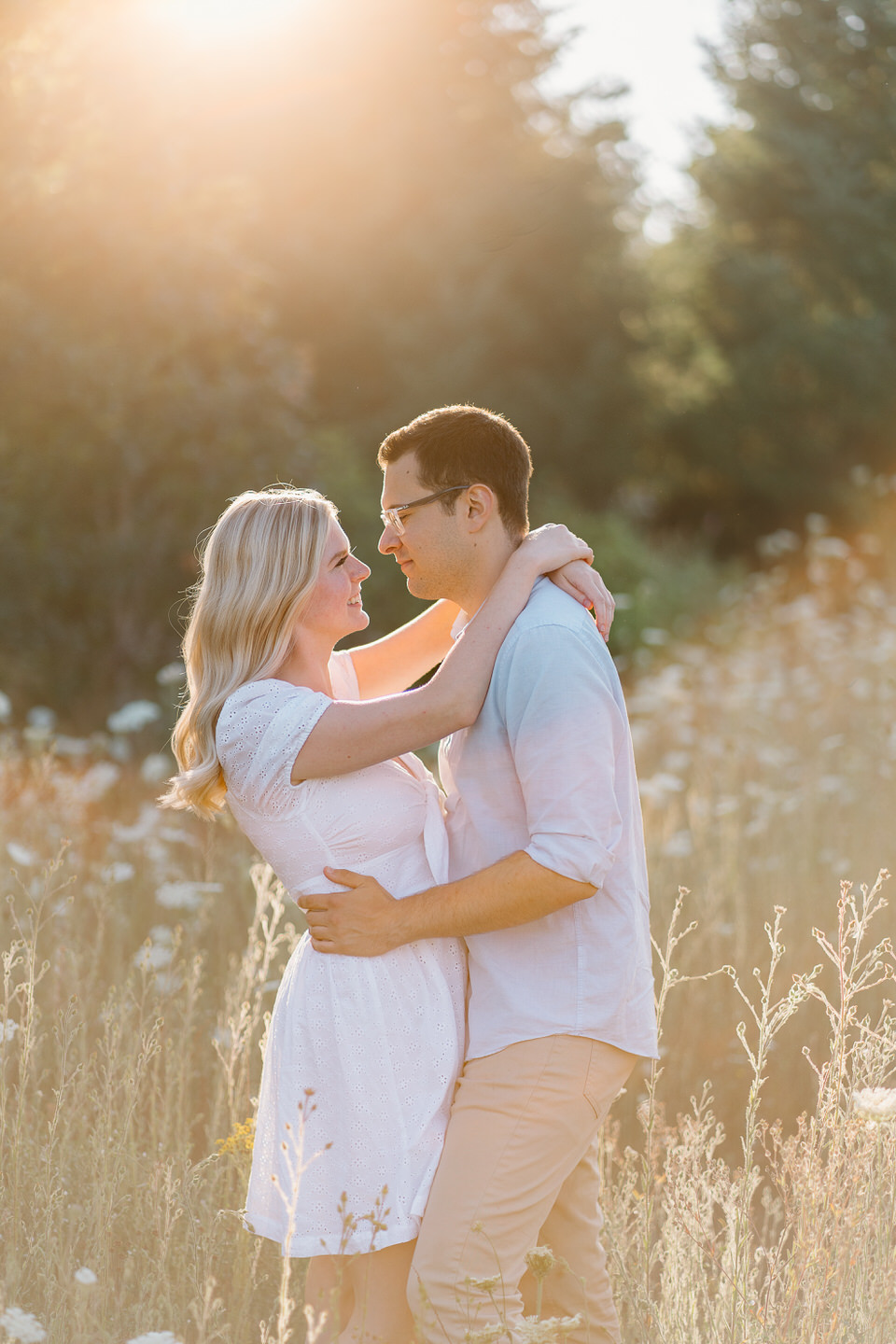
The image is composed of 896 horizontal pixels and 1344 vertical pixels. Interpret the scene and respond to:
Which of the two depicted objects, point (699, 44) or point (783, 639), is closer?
point (783, 639)

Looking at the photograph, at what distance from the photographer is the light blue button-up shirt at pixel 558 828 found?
7.93 ft

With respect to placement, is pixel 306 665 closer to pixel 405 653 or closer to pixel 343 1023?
pixel 405 653

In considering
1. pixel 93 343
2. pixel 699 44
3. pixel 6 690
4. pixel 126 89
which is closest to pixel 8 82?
pixel 126 89

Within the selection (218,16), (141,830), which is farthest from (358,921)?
(218,16)

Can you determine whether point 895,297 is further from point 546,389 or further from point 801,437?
point 546,389

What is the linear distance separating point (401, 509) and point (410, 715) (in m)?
0.57

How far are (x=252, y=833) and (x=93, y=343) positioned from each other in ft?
25.1

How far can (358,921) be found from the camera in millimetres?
2555

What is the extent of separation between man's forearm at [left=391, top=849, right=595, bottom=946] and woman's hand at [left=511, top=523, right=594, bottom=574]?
68 cm

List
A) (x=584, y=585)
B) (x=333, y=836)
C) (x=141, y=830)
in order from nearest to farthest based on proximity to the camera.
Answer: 1. (x=333, y=836)
2. (x=584, y=585)
3. (x=141, y=830)

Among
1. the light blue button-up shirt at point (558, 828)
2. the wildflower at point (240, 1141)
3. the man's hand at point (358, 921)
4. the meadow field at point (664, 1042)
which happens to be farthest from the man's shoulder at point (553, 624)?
the wildflower at point (240, 1141)

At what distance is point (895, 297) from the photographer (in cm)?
1934

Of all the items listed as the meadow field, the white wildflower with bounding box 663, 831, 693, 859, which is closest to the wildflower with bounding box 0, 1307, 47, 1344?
the meadow field

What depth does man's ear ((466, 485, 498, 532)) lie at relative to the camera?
2801mm
